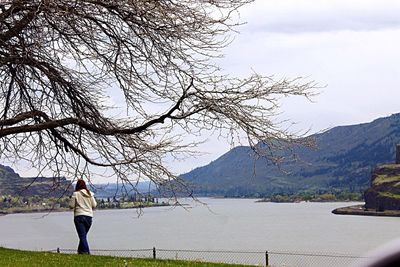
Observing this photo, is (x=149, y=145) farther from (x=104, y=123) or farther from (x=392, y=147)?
(x=392, y=147)

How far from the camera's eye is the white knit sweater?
51.0ft

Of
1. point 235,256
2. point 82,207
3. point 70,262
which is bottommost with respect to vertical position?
point 235,256

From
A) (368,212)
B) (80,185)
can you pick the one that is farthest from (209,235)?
(368,212)

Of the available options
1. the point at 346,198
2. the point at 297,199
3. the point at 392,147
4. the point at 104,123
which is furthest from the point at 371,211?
the point at 104,123

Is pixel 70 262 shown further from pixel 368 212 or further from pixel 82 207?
pixel 368 212

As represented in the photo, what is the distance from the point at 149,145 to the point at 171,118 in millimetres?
973

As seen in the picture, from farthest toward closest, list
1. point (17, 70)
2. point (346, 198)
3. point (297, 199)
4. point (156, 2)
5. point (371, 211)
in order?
point (297, 199) → point (346, 198) → point (371, 211) → point (17, 70) → point (156, 2)

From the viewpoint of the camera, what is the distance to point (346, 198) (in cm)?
16825

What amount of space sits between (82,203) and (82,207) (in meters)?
0.10

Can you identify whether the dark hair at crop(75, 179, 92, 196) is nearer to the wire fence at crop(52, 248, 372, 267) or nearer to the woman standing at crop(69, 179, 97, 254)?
the woman standing at crop(69, 179, 97, 254)

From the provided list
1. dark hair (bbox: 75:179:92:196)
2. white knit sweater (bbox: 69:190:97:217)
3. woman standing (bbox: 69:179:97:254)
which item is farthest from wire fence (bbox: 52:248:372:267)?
dark hair (bbox: 75:179:92:196)

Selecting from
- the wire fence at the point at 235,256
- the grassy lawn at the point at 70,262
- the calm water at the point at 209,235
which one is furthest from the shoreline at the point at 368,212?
the grassy lawn at the point at 70,262

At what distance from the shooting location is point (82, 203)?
1582cm

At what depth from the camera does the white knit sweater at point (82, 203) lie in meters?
15.5
